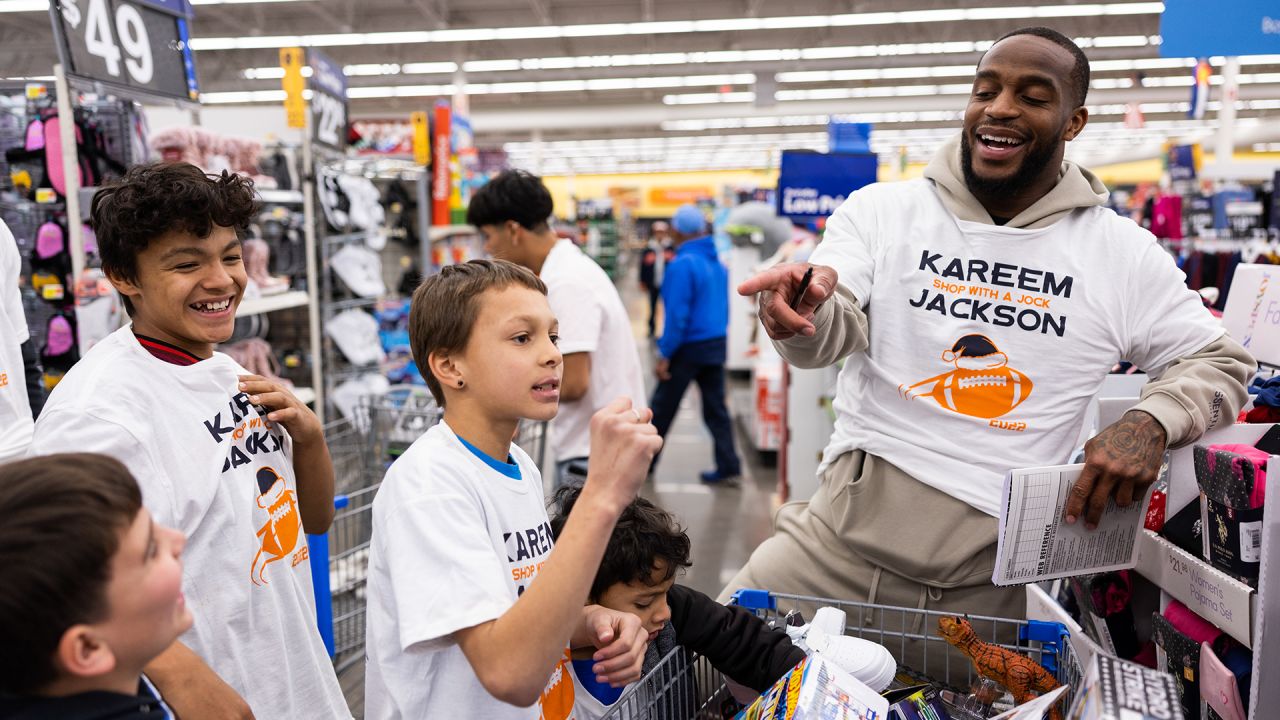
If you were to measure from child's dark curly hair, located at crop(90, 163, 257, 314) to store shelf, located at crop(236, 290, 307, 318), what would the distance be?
9.00ft

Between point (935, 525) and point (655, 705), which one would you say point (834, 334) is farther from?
point (655, 705)

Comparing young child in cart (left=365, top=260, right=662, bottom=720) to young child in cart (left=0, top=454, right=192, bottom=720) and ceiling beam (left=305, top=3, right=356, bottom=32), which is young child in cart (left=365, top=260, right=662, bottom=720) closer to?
young child in cart (left=0, top=454, right=192, bottom=720)

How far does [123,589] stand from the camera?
830 millimetres

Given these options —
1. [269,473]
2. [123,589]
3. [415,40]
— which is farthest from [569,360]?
[415,40]

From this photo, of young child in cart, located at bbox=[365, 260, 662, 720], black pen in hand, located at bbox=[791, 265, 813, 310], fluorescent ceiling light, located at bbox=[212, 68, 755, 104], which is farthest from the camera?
fluorescent ceiling light, located at bbox=[212, 68, 755, 104]

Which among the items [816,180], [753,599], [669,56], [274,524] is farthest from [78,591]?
[669,56]

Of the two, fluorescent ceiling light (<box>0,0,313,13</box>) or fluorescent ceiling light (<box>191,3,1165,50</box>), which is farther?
fluorescent ceiling light (<box>191,3,1165,50</box>)

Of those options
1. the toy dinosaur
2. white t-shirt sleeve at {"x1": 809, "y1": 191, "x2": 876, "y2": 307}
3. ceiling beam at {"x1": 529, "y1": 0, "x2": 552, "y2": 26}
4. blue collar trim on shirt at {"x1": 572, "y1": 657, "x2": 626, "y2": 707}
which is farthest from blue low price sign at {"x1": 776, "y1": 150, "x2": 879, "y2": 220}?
ceiling beam at {"x1": 529, "y1": 0, "x2": 552, "y2": 26}

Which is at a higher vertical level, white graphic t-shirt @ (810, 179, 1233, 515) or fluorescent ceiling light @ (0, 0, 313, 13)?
fluorescent ceiling light @ (0, 0, 313, 13)

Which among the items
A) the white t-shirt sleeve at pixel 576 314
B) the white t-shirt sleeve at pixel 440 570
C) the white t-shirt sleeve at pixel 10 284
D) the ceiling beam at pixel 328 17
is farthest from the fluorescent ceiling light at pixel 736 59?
the white t-shirt sleeve at pixel 440 570

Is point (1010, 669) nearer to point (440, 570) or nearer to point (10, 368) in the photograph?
point (440, 570)

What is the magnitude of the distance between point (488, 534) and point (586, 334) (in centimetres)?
192

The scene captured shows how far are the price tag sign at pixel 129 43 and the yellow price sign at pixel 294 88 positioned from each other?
1.22 m

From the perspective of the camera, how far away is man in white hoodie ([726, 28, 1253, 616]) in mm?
1604
